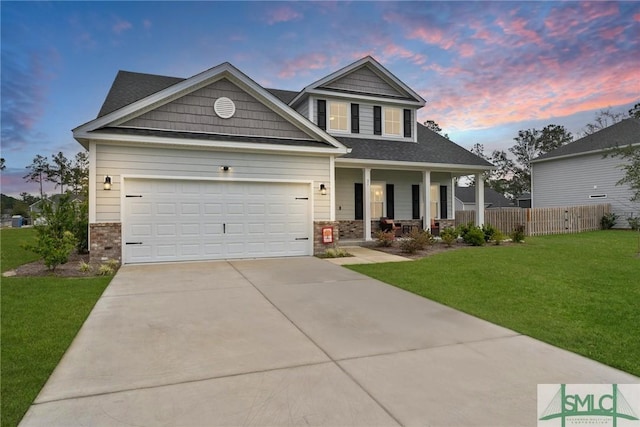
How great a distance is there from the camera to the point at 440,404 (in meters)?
2.88

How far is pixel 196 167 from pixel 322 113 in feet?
22.4

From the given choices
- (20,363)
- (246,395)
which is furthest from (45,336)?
(246,395)

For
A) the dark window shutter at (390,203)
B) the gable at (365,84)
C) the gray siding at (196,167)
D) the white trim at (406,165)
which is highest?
the gable at (365,84)

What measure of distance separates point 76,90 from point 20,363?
53.4ft

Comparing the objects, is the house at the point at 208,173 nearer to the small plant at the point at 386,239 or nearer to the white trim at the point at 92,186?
the white trim at the point at 92,186

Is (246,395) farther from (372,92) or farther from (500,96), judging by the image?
(500,96)

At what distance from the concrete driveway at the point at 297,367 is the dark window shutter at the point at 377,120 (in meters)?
11.5

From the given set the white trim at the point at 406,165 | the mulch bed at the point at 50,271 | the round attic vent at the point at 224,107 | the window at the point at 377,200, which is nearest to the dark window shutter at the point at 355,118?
the white trim at the point at 406,165

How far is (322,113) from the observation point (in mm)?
15398

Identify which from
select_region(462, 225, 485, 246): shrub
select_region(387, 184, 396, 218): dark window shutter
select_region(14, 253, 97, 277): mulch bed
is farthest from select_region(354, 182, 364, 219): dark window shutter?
select_region(14, 253, 97, 277): mulch bed

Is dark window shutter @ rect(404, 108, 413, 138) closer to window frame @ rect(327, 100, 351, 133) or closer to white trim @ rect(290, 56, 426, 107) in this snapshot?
white trim @ rect(290, 56, 426, 107)

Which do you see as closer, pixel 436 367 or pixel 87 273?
pixel 436 367

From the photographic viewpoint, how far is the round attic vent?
423 inches

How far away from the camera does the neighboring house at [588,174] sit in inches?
847
